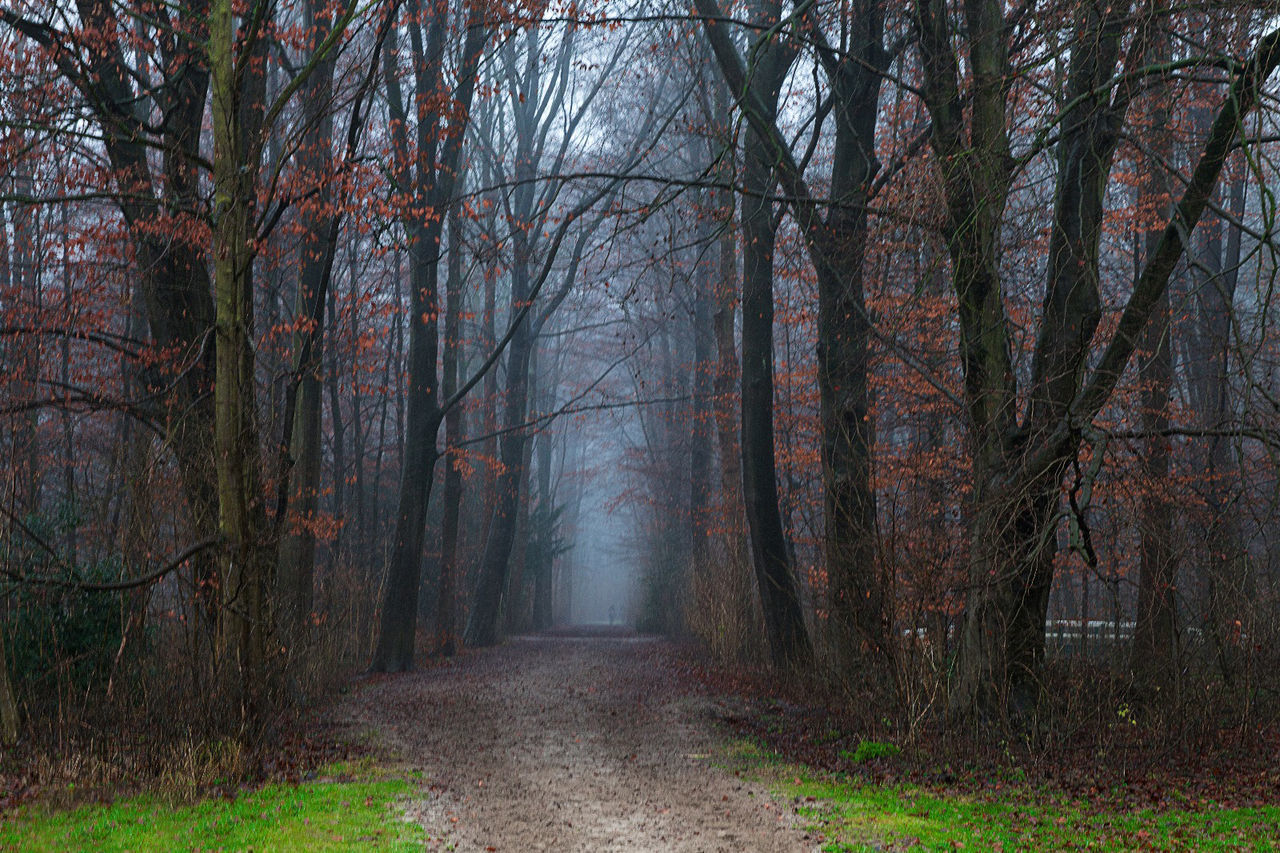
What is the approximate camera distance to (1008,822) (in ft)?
19.5

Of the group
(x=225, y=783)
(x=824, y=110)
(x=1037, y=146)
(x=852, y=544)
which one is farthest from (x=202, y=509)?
(x=824, y=110)

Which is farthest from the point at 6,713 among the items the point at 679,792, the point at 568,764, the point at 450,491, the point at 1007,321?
the point at 450,491

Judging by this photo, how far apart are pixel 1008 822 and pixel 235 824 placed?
176 inches

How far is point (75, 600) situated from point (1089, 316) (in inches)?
338

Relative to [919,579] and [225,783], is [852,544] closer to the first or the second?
[919,579]

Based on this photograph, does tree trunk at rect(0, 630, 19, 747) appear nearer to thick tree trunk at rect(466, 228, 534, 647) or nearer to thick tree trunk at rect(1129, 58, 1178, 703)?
thick tree trunk at rect(1129, 58, 1178, 703)

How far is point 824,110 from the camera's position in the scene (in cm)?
1185

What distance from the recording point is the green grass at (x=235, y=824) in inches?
218

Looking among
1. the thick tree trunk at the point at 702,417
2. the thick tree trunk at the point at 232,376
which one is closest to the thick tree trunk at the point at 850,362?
the thick tree trunk at the point at 232,376

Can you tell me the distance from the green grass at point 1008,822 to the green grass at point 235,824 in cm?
253

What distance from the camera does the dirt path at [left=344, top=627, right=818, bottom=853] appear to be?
5.96 m

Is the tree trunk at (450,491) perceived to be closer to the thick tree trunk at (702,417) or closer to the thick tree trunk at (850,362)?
the thick tree trunk at (702,417)

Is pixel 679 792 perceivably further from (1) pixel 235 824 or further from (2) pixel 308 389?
(2) pixel 308 389

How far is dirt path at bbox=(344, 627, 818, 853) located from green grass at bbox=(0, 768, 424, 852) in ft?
0.98
